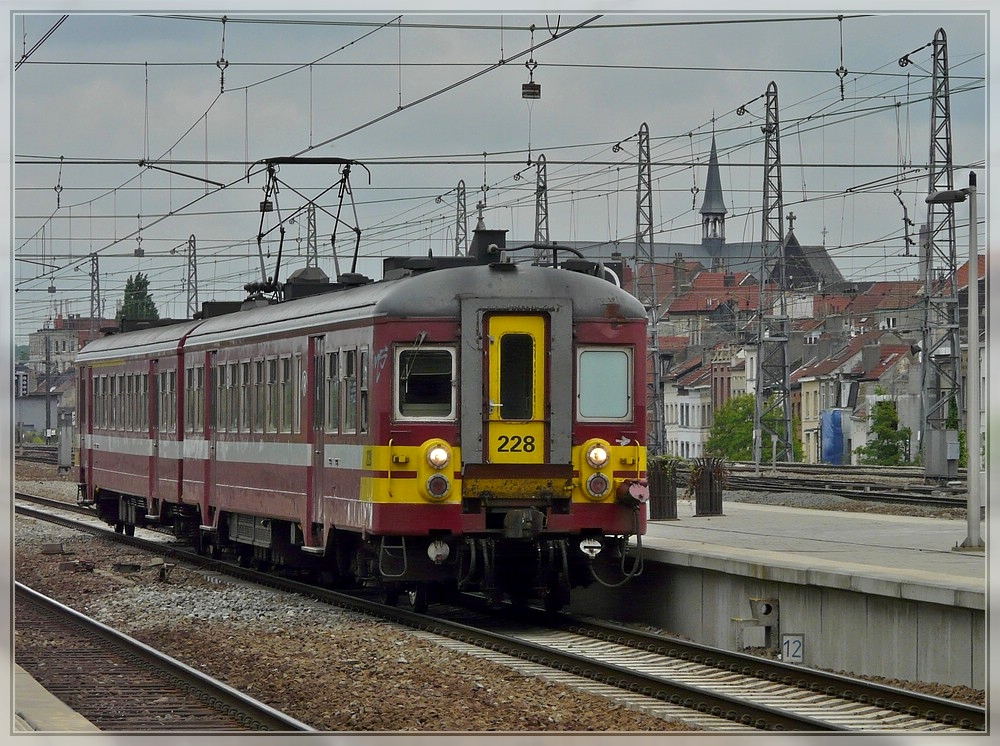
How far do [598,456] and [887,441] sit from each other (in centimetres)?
4908

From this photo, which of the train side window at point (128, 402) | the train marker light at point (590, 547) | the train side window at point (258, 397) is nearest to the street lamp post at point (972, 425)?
the train marker light at point (590, 547)

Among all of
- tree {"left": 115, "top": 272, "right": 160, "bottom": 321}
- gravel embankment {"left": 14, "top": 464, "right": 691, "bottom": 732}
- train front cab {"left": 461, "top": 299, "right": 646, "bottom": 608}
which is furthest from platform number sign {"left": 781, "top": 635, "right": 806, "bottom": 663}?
tree {"left": 115, "top": 272, "right": 160, "bottom": 321}

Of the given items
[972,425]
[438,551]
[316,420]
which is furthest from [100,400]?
[972,425]

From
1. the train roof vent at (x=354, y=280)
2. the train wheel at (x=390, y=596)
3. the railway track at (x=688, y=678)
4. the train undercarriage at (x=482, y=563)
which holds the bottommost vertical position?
the railway track at (x=688, y=678)

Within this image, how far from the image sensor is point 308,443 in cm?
1772

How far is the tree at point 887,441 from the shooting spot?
61062 millimetres

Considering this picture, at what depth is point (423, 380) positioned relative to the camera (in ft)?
51.3

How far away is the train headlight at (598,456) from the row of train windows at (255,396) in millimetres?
2036

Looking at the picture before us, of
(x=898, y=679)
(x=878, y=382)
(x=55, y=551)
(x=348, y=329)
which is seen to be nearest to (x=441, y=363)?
(x=348, y=329)

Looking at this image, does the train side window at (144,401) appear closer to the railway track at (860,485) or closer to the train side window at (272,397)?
the train side window at (272,397)

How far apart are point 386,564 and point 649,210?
82.8 ft

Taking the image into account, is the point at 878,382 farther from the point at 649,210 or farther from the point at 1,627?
the point at 1,627

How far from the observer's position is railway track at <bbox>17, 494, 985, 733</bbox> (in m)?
11.2

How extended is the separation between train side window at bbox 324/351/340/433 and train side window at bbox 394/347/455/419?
133 cm
